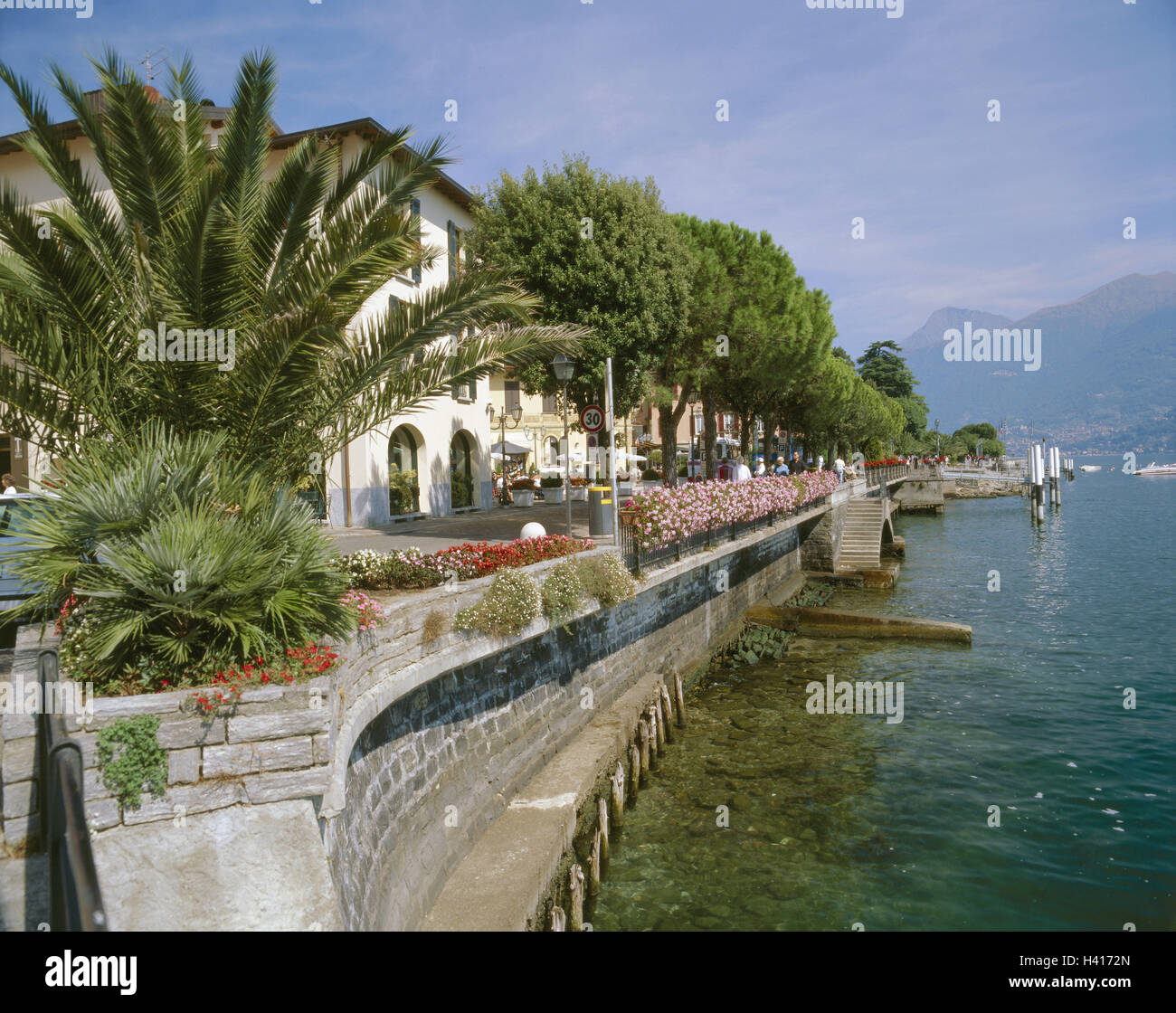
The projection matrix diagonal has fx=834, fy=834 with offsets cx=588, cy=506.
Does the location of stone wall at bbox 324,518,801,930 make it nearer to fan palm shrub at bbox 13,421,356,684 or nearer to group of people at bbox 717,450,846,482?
fan palm shrub at bbox 13,421,356,684

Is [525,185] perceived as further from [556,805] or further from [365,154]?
[556,805]

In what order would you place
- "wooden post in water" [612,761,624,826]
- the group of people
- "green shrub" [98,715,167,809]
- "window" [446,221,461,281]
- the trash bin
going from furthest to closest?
the group of people < "window" [446,221,461,281] < the trash bin < "wooden post in water" [612,761,624,826] < "green shrub" [98,715,167,809]

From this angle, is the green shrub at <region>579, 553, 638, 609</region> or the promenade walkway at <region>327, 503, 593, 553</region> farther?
the promenade walkway at <region>327, 503, 593, 553</region>

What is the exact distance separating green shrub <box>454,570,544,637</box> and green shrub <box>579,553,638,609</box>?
1.82 meters

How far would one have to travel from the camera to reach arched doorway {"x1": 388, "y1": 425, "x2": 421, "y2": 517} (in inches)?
994

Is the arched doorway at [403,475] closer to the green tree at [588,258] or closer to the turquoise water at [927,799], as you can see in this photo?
the green tree at [588,258]

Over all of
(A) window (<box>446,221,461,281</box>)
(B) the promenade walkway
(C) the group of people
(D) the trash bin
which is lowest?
(B) the promenade walkway

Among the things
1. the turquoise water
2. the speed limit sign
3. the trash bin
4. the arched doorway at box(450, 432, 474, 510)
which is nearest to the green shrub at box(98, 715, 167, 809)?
the turquoise water

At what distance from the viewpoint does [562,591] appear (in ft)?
38.3

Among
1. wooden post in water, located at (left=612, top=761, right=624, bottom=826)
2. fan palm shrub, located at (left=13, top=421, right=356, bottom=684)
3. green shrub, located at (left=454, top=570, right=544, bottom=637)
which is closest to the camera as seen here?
fan palm shrub, located at (left=13, top=421, right=356, bottom=684)

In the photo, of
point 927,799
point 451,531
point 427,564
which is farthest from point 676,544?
point 427,564

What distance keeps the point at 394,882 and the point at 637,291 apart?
47.8ft

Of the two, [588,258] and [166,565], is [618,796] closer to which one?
[166,565]
